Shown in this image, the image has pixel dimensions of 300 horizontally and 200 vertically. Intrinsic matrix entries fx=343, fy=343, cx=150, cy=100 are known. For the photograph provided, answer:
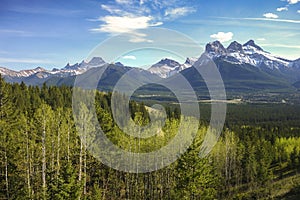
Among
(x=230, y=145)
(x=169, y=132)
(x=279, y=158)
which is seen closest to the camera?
(x=169, y=132)

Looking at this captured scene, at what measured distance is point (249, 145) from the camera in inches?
2530

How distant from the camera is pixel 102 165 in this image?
43719mm

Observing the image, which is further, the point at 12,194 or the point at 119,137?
the point at 119,137

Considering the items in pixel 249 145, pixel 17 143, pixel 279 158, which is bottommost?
pixel 279 158

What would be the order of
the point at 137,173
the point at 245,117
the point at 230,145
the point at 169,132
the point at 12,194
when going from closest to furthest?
1. the point at 12,194
2. the point at 137,173
3. the point at 169,132
4. the point at 230,145
5. the point at 245,117

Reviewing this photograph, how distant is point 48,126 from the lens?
31906mm

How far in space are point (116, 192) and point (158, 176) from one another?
19.1ft

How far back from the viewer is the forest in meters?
30.4

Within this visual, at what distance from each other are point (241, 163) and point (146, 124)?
2564cm

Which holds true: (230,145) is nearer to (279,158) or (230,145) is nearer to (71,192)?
(279,158)

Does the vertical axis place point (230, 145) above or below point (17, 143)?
below

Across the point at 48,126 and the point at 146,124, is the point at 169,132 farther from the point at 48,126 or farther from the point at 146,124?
the point at 48,126

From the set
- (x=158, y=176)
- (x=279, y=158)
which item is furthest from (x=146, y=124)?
(x=279, y=158)

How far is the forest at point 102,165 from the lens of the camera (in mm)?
30438
